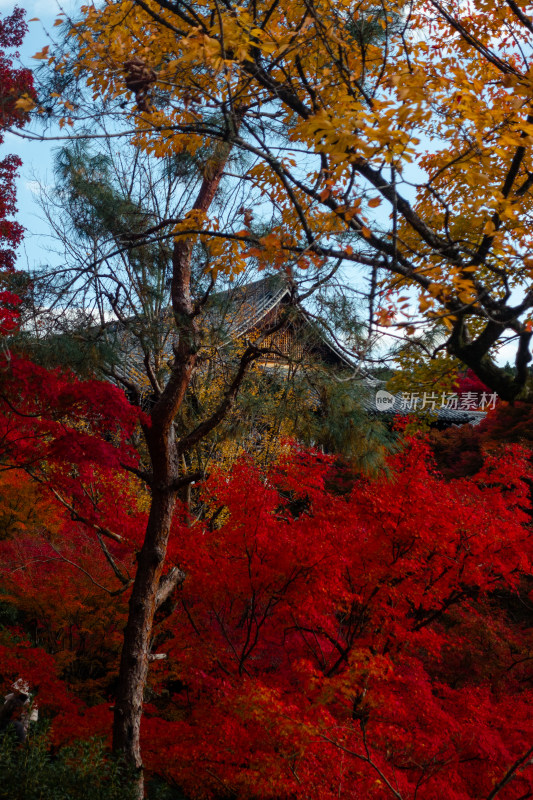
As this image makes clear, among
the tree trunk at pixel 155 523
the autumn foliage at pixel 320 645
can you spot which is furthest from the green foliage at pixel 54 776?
the autumn foliage at pixel 320 645

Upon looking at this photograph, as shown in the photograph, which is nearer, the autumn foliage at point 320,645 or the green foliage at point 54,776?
the green foliage at point 54,776

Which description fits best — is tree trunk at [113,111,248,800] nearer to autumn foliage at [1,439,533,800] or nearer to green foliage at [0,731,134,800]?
autumn foliage at [1,439,533,800]

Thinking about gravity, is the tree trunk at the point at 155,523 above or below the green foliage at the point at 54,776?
above

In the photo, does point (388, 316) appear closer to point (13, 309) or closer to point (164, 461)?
point (164, 461)

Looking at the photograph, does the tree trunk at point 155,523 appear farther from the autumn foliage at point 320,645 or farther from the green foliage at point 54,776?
the green foliage at point 54,776

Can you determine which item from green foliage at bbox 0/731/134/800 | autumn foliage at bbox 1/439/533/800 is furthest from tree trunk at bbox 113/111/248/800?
green foliage at bbox 0/731/134/800

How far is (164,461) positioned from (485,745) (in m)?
3.80

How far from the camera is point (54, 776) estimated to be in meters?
3.99

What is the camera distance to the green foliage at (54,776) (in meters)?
3.79

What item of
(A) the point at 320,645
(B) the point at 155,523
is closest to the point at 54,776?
(B) the point at 155,523

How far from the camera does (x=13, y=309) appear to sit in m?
5.62

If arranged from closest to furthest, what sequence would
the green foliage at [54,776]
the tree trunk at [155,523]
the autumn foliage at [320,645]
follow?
1. the green foliage at [54,776]
2. the autumn foliage at [320,645]
3. the tree trunk at [155,523]

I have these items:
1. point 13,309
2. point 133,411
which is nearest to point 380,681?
point 133,411

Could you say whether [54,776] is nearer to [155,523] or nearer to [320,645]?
[155,523]
